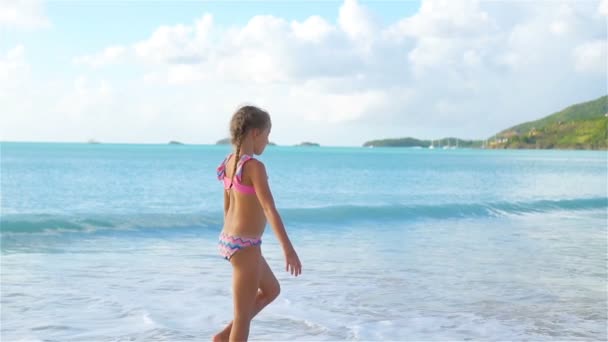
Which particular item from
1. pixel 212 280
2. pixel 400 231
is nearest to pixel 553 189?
pixel 400 231

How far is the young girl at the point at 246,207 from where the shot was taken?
4.34 metres

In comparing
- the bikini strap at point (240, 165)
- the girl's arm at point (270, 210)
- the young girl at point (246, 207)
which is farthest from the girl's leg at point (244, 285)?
the bikini strap at point (240, 165)

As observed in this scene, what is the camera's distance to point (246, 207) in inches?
175

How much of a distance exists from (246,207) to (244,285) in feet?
1.73

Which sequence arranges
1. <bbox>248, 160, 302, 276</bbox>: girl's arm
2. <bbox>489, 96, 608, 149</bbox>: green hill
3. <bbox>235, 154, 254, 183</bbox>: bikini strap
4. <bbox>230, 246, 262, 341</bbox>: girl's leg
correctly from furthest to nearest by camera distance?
<bbox>489, 96, 608, 149</bbox>: green hill, <bbox>230, 246, 262, 341</bbox>: girl's leg, <bbox>235, 154, 254, 183</bbox>: bikini strap, <bbox>248, 160, 302, 276</bbox>: girl's arm

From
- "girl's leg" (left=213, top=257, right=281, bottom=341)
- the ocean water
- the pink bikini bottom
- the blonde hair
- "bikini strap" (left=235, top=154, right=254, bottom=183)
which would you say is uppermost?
the blonde hair

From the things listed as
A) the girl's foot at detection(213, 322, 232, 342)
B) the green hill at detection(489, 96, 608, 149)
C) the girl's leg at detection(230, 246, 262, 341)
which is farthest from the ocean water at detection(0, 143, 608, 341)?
the green hill at detection(489, 96, 608, 149)

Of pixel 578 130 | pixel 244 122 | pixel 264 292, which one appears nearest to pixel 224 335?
pixel 264 292

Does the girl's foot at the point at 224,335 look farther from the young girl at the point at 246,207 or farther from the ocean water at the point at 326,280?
the ocean water at the point at 326,280

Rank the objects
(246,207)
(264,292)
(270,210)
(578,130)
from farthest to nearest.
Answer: (578,130) < (264,292) < (246,207) < (270,210)

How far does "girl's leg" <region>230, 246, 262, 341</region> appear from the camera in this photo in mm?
4492

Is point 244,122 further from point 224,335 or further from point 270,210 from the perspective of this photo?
point 224,335

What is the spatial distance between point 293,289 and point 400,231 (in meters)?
8.70

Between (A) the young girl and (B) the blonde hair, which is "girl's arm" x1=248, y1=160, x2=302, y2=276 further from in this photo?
(B) the blonde hair
